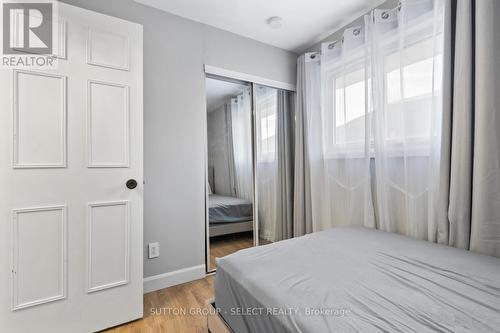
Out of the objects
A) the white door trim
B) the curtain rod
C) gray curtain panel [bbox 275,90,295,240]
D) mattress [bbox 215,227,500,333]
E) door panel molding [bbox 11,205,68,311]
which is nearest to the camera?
mattress [bbox 215,227,500,333]

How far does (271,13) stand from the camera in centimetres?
216

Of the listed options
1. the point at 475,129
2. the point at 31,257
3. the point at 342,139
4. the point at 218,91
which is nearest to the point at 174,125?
the point at 218,91

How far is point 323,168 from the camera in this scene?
8.36 feet

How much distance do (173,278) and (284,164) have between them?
5.70 ft

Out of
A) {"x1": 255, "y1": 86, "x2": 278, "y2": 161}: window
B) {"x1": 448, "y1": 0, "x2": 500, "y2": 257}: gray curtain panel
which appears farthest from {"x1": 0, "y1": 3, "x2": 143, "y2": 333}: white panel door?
{"x1": 448, "y1": 0, "x2": 500, "y2": 257}: gray curtain panel

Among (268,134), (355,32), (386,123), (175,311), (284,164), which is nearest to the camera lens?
(175,311)

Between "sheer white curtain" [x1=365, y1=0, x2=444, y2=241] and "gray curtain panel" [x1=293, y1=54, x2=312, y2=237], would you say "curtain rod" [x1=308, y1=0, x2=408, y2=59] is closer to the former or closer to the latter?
"sheer white curtain" [x1=365, y1=0, x2=444, y2=241]

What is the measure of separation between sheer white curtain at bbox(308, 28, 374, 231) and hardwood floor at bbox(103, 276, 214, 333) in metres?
1.40

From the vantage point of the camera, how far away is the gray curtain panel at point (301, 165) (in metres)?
2.74

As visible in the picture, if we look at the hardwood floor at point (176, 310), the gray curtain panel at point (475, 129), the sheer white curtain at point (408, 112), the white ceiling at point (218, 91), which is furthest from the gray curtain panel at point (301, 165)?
the gray curtain panel at point (475, 129)

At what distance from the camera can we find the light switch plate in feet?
6.59

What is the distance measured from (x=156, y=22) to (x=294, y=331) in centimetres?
245

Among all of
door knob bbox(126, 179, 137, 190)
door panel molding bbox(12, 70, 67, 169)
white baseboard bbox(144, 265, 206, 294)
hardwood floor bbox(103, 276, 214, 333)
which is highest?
door panel molding bbox(12, 70, 67, 169)

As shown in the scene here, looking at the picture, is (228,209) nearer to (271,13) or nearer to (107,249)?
(107,249)
